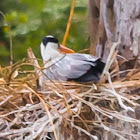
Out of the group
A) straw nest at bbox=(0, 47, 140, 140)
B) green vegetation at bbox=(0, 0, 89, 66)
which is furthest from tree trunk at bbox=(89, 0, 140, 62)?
green vegetation at bbox=(0, 0, 89, 66)

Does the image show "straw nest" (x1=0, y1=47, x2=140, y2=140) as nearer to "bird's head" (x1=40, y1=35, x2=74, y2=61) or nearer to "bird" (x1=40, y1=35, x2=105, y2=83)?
"bird" (x1=40, y1=35, x2=105, y2=83)

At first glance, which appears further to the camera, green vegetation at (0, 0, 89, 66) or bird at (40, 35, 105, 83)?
green vegetation at (0, 0, 89, 66)

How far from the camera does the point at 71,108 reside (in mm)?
858

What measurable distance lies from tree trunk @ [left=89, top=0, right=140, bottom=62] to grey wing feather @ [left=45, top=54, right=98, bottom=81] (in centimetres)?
10

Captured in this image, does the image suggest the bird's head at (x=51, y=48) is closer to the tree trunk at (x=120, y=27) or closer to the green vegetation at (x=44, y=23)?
the tree trunk at (x=120, y=27)

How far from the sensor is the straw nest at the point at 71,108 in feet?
2.78

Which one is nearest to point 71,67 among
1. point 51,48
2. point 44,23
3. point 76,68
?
point 76,68

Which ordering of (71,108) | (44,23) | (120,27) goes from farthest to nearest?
(44,23)
(120,27)
(71,108)

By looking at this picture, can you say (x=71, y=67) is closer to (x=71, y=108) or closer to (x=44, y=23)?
(x=71, y=108)

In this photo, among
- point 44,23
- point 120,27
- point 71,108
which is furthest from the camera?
point 44,23

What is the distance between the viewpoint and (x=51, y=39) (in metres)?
1.06

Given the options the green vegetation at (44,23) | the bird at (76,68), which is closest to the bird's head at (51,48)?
the bird at (76,68)

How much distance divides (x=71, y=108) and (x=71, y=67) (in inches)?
3.9

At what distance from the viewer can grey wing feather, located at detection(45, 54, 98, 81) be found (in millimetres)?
892
